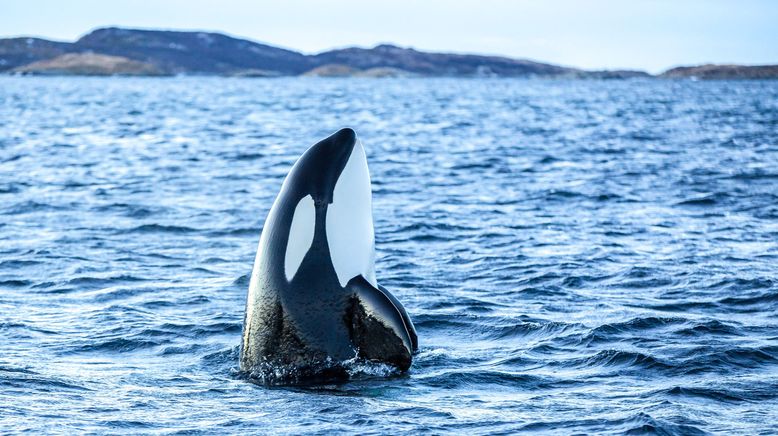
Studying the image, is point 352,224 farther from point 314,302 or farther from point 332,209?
point 314,302

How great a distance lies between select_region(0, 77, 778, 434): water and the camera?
9.04m

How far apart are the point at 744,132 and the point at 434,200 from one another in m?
27.5

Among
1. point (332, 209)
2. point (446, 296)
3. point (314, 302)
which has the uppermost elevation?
point (332, 209)

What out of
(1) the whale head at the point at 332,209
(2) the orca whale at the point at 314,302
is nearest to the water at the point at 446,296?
(2) the orca whale at the point at 314,302

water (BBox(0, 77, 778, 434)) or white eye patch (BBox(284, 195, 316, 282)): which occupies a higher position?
white eye patch (BBox(284, 195, 316, 282))

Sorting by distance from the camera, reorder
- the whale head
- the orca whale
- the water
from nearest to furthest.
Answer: the water
the orca whale
the whale head

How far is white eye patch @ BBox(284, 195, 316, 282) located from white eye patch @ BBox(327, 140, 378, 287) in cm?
18

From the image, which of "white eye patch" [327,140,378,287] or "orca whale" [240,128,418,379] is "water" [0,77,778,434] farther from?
"white eye patch" [327,140,378,287]

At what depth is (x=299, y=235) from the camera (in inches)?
389

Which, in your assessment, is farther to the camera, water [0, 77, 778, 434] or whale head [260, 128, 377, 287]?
whale head [260, 128, 377, 287]

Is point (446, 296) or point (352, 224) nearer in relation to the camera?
point (352, 224)

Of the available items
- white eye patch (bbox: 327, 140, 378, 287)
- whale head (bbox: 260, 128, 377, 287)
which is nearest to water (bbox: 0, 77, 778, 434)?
white eye patch (bbox: 327, 140, 378, 287)

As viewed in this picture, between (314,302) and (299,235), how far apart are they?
63 cm

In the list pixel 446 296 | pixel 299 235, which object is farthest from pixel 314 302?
pixel 446 296
